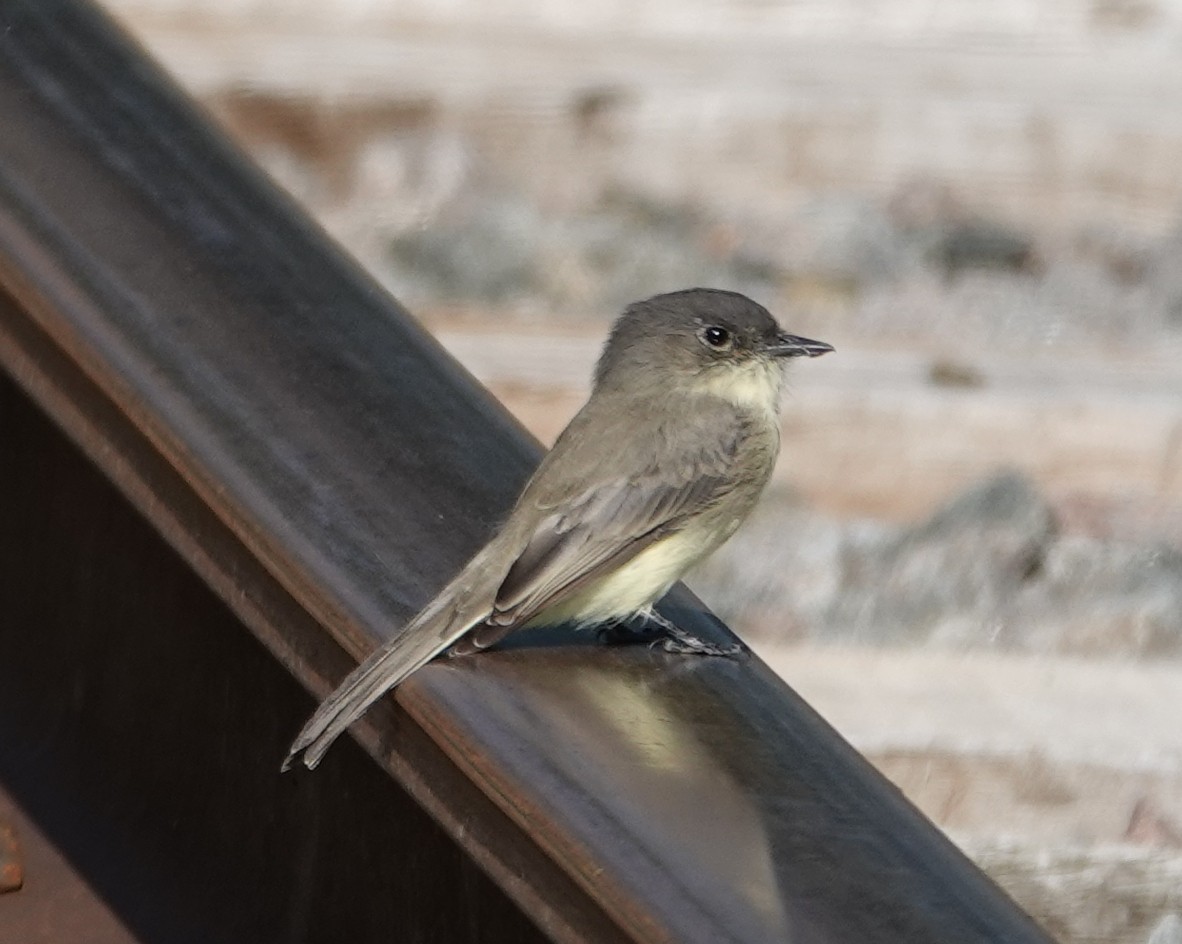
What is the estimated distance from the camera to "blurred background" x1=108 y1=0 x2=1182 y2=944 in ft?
12.1

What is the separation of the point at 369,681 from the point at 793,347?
6.96 ft

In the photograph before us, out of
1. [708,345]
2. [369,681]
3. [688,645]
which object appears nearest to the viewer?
[369,681]

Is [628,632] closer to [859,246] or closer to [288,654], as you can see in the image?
[288,654]

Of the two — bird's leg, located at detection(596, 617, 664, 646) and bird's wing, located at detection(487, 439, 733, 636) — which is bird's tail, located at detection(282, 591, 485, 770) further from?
bird's wing, located at detection(487, 439, 733, 636)

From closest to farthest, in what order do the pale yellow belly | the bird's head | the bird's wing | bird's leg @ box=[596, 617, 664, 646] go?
bird's leg @ box=[596, 617, 664, 646], the bird's wing, the pale yellow belly, the bird's head

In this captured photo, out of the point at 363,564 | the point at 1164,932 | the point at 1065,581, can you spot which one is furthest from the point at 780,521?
the point at 363,564

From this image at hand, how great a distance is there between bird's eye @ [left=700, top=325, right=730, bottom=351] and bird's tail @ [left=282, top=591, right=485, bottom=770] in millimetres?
1750

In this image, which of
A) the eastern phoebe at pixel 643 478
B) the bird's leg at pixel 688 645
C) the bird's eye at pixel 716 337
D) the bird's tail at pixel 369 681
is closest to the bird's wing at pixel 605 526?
the eastern phoebe at pixel 643 478

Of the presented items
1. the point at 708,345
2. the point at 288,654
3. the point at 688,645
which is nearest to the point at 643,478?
the point at 708,345

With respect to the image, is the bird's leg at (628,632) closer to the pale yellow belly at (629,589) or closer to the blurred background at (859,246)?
the pale yellow belly at (629,589)

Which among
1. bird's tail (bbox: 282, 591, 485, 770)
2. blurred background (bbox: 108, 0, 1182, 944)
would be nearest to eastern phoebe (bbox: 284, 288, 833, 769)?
bird's tail (bbox: 282, 591, 485, 770)

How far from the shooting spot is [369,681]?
171 centimetres

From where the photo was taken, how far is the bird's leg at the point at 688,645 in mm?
1943

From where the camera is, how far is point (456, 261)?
502cm
